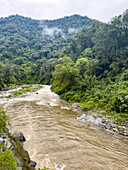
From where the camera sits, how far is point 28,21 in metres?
176

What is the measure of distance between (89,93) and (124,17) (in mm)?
24359

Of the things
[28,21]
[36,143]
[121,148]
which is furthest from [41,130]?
[28,21]

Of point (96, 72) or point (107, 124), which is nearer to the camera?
point (107, 124)

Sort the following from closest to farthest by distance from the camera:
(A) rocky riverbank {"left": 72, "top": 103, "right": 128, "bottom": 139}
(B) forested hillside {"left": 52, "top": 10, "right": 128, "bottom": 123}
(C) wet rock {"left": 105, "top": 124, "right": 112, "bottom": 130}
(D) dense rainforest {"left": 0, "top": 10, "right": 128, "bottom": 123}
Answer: (A) rocky riverbank {"left": 72, "top": 103, "right": 128, "bottom": 139} → (C) wet rock {"left": 105, "top": 124, "right": 112, "bottom": 130} → (B) forested hillside {"left": 52, "top": 10, "right": 128, "bottom": 123} → (D) dense rainforest {"left": 0, "top": 10, "right": 128, "bottom": 123}

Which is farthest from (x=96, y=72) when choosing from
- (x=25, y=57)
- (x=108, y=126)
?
(x=25, y=57)

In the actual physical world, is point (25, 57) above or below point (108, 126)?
above

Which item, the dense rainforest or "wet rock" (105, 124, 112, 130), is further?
the dense rainforest

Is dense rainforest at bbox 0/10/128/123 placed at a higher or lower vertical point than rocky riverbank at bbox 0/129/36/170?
higher

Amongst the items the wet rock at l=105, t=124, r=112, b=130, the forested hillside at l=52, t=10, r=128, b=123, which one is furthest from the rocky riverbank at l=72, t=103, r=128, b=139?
the forested hillside at l=52, t=10, r=128, b=123

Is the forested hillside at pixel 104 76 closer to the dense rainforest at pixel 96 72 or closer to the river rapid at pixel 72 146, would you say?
the dense rainforest at pixel 96 72

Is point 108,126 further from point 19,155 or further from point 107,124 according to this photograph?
point 19,155

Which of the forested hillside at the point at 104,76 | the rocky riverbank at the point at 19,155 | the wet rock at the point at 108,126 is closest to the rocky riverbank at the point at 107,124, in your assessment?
the wet rock at the point at 108,126

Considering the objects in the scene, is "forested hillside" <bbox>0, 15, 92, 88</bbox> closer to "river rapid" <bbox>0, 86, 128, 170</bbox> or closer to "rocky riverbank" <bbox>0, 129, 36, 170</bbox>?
"river rapid" <bbox>0, 86, 128, 170</bbox>

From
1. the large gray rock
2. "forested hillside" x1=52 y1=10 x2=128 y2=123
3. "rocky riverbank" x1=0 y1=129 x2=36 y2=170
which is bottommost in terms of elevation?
the large gray rock
